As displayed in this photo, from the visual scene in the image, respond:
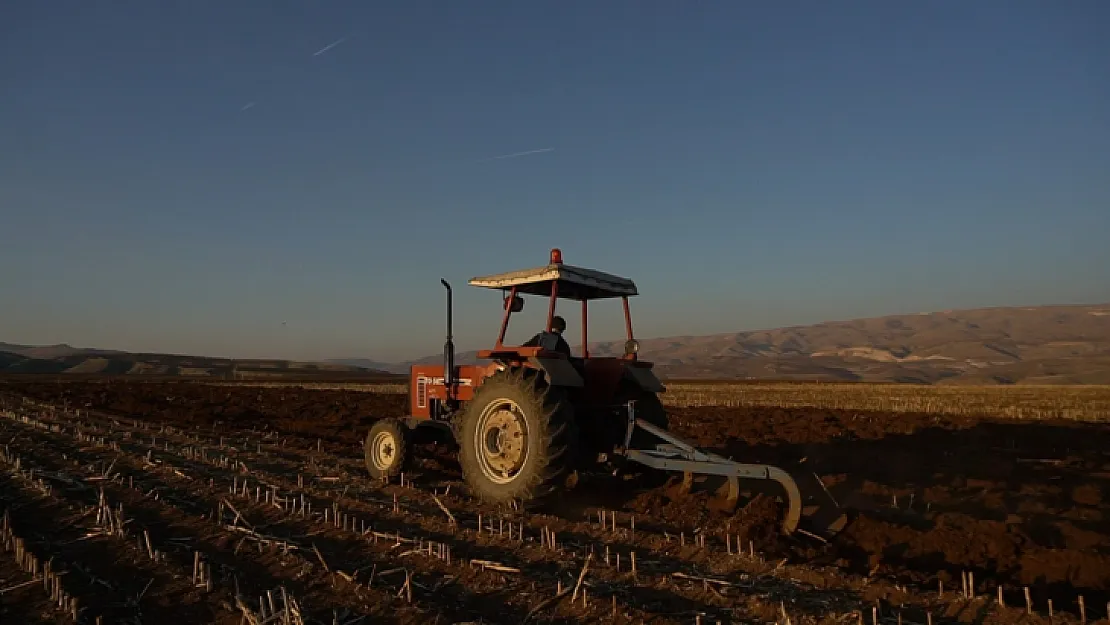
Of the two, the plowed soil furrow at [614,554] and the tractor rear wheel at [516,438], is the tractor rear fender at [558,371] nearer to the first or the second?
the tractor rear wheel at [516,438]

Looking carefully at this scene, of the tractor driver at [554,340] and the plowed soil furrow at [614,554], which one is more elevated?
the tractor driver at [554,340]

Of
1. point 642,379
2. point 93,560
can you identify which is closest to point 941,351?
point 642,379

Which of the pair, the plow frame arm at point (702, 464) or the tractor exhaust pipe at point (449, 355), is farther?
the tractor exhaust pipe at point (449, 355)

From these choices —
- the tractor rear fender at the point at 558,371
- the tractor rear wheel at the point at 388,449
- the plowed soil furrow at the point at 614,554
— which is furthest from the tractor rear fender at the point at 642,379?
the tractor rear wheel at the point at 388,449

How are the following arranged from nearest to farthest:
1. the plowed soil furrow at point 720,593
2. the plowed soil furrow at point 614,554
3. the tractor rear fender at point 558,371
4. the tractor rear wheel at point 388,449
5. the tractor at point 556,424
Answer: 1. the plowed soil furrow at point 720,593
2. the plowed soil furrow at point 614,554
3. the tractor at point 556,424
4. the tractor rear fender at point 558,371
5. the tractor rear wheel at point 388,449

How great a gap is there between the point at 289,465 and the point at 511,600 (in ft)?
19.8

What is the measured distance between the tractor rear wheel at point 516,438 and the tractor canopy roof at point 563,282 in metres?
1.03

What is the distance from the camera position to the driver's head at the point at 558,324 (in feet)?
22.1

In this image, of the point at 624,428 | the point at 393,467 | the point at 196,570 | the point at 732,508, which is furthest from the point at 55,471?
the point at 732,508

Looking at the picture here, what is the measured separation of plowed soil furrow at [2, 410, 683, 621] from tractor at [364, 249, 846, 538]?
43.6 inches

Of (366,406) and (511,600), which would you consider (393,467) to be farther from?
(366,406)

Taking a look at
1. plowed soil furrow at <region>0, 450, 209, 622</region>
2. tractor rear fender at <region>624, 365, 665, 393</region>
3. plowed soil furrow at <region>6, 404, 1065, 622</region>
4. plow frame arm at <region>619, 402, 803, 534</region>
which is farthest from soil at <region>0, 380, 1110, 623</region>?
tractor rear fender at <region>624, 365, 665, 393</region>

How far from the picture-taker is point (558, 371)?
6152mm

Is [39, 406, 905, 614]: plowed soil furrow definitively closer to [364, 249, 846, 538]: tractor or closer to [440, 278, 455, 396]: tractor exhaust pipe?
[364, 249, 846, 538]: tractor
